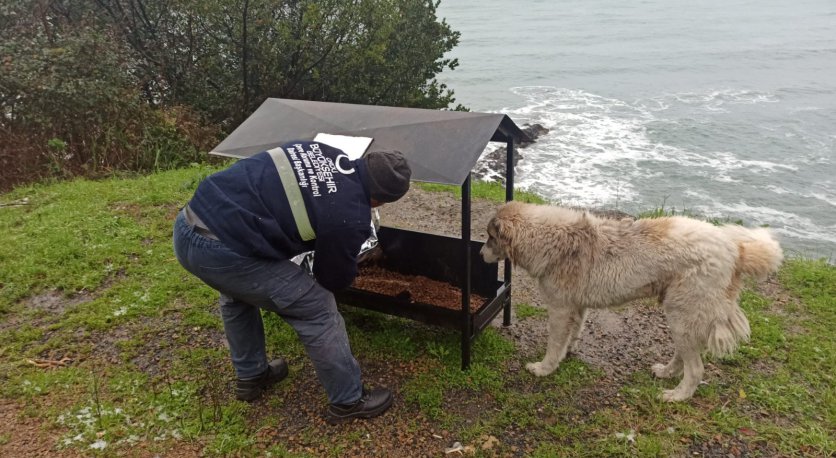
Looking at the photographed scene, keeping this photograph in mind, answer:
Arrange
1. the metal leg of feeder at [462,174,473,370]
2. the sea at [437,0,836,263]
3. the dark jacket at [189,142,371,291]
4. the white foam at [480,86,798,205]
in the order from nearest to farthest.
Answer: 1. the dark jacket at [189,142,371,291]
2. the metal leg of feeder at [462,174,473,370]
3. the sea at [437,0,836,263]
4. the white foam at [480,86,798,205]

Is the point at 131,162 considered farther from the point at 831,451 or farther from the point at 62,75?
the point at 831,451

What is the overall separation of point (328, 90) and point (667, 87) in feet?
56.3

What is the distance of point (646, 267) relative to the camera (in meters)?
4.28

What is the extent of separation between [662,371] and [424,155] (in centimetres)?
273

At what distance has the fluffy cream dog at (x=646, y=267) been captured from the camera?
416 centimetres

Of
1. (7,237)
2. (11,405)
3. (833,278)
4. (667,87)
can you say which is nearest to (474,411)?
(11,405)

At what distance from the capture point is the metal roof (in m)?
4.04

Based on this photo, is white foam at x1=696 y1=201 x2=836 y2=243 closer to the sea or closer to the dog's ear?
the sea

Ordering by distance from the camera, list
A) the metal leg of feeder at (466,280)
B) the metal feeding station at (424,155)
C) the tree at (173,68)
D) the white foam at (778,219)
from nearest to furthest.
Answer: the metal feeding station at (424,155)
the metal leg of feeder at (466,280)
the tree at (173,68)
the white foam at (778,219)

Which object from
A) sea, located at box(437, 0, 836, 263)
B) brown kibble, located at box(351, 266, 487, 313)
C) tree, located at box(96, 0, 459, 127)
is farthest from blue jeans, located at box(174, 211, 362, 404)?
tree, located at box(96, 0, 459, 127)

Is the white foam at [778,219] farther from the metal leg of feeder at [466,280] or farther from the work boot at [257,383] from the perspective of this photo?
the work boot at [257,383]

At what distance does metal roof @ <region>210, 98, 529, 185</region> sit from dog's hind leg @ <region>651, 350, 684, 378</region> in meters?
2.22

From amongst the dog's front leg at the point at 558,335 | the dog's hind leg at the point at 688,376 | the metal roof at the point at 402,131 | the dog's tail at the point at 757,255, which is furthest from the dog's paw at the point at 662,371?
the metal roof at the point at 402,131

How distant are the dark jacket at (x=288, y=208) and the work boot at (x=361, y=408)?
1.17 metres
